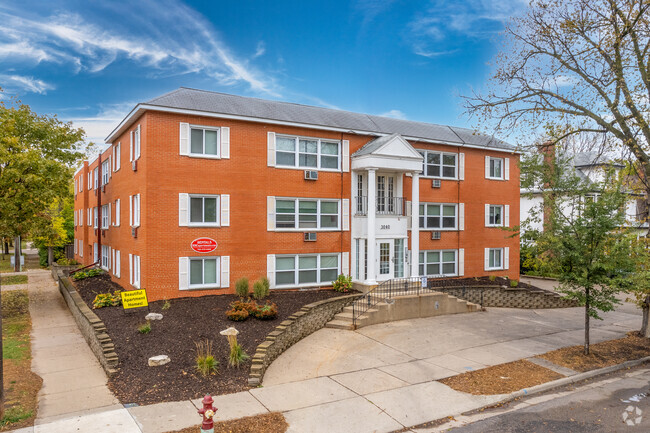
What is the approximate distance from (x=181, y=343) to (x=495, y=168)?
792 inches

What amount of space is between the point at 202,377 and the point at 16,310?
1362cm

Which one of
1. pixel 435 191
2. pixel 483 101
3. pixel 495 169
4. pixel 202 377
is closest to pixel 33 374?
pixel 202 377

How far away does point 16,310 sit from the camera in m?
18.1

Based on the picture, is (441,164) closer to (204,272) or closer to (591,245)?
(591,245)

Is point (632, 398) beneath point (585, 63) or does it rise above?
beneath

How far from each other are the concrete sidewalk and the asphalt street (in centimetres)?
74

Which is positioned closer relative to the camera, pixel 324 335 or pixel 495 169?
pixel 324 335

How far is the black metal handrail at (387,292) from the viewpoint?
16.3m

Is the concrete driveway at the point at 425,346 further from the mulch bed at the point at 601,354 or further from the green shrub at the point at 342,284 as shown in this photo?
the green shrub at the point at 342,284

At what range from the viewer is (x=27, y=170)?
58.4ft

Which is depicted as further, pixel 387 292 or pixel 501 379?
pixel 387 292

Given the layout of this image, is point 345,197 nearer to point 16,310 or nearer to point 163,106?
point 163,106

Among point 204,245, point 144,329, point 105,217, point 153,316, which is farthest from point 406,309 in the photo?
point 105,217

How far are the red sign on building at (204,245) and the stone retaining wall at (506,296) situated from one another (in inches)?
410
